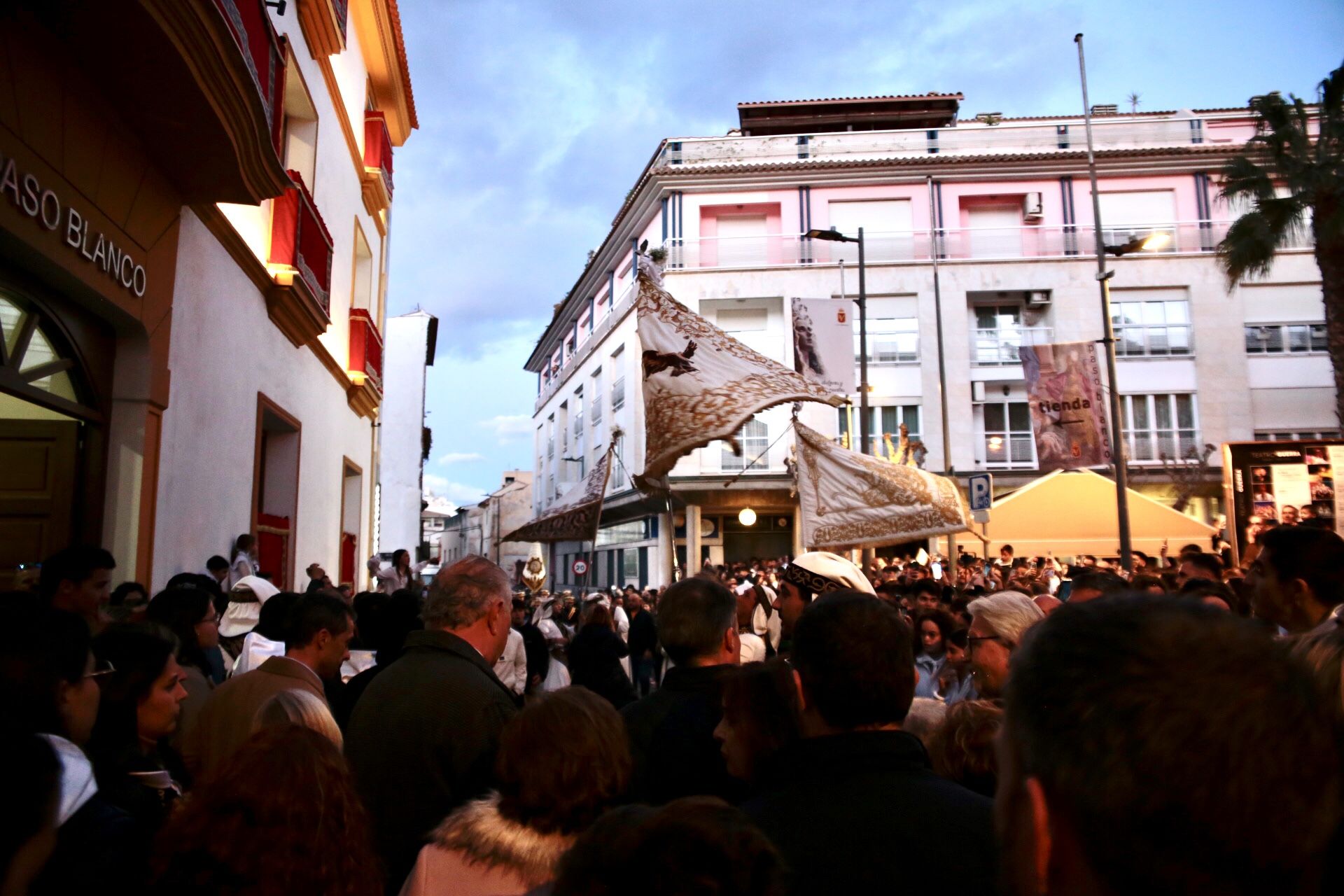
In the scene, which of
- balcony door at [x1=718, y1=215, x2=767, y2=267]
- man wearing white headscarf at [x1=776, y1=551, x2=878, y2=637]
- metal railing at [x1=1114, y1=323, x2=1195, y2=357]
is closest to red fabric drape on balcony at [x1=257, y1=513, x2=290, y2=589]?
man wearing white headscarf at [x1=776, y1=551, x2=878, y2=637]

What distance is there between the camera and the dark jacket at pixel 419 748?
3205 millimetres

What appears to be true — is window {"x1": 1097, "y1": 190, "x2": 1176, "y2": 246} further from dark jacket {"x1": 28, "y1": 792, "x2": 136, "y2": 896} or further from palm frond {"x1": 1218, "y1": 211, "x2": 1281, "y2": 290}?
dark jacket {"x1": 28, "y1": 792, "x2": 136, "y2": 896}

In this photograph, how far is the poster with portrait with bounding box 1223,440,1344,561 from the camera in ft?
45.4

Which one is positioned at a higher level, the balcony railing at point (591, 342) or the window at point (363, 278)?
the balcony railing at point (591, 342)

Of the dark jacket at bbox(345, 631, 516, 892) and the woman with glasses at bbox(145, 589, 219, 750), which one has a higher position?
the woman with glasses at bbox(145, 589, 219, 750)

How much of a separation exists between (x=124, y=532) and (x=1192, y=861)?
7.33 meters

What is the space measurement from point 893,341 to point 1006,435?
4693 millimetres

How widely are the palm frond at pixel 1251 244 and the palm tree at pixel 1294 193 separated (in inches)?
0.5

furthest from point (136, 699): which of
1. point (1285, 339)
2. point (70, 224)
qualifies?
point (1285, 339)

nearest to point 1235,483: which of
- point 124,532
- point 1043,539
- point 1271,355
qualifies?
point 1043,539

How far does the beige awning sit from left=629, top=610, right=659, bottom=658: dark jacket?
6329 mm

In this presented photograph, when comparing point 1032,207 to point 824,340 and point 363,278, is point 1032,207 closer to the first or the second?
point 824,340

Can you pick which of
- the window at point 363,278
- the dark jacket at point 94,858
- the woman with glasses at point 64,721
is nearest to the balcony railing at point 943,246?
the window at point 363,278

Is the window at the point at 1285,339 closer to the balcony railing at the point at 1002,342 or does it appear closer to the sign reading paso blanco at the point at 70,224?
the balcony railing at the point at 1002,342
